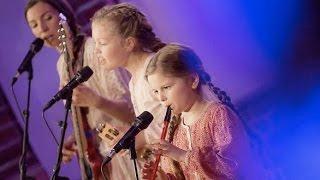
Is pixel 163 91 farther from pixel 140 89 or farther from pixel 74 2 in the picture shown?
pixel 74 2

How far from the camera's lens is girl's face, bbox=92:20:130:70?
2.11 meters

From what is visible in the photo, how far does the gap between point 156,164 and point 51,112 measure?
1.67 metres

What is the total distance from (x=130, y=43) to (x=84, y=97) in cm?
31

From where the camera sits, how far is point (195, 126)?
1856 mm

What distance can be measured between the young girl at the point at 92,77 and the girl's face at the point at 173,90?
18.6 inches

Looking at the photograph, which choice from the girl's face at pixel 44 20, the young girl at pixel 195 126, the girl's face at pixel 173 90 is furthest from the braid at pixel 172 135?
the girl's face at pixel 44 20

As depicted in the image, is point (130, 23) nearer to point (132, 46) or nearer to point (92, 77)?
point (132, 46)

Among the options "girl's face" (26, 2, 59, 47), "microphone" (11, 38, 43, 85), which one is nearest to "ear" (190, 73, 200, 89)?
"microphone" (11, 38, 43, 85)

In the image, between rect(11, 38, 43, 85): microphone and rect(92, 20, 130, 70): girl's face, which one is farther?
rect(11, 38, 43, 85): microphone

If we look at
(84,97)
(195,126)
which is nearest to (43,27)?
(84,97)

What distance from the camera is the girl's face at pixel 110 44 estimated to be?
6.91 ft

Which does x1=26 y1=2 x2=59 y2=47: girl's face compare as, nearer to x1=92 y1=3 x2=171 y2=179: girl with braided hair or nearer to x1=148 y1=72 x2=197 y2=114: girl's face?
x1=92 y1=3 x2=171 y2=179: girl with braided hair

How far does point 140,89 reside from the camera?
2.11 meters

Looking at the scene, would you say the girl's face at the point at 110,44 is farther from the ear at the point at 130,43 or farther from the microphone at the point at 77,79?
the microphone at the point at 77,79
